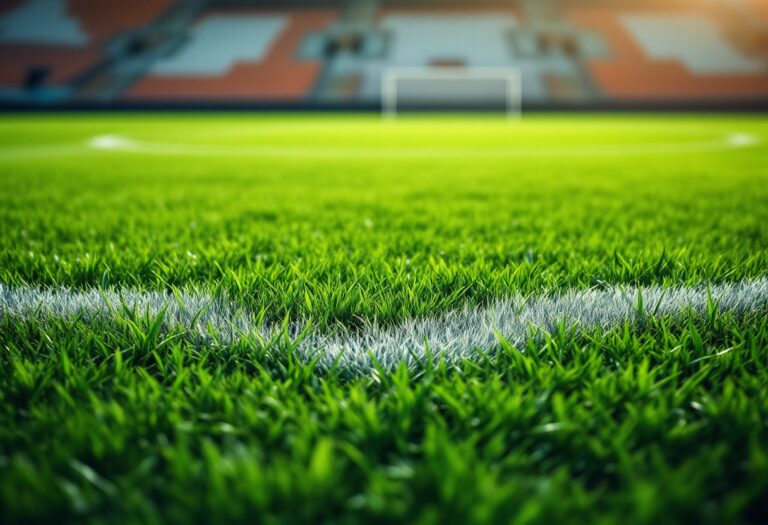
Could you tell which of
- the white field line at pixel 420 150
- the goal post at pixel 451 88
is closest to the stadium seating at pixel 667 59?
the goal post at pixel 451 88

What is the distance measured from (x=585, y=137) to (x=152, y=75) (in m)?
15.7

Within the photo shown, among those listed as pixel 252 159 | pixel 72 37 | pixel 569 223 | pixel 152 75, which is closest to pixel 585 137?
pixel 252 159

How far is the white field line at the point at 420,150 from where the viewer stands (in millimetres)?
5531

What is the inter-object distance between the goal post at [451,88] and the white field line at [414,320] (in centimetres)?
1722

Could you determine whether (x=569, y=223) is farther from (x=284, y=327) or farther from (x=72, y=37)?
(x=72, y=37)

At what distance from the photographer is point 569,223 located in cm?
220

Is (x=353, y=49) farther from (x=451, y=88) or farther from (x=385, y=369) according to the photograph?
(x=385, y=369)

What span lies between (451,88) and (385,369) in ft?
62.7

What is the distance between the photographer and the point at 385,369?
979 millimetres

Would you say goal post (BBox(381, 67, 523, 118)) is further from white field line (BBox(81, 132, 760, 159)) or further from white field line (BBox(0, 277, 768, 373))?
white field line (BBox(0, 277, 768, 373))

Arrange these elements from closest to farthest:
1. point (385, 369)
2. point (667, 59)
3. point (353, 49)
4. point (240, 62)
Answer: point (385, 369), point (667, 59), point (240, 62), point (353, 49)

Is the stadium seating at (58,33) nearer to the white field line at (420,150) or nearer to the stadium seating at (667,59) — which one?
the white field line at (420,150)

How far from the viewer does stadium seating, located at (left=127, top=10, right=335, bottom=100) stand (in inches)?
747

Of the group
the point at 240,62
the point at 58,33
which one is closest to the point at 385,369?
the point at 240,62
